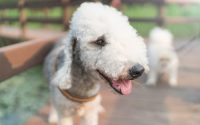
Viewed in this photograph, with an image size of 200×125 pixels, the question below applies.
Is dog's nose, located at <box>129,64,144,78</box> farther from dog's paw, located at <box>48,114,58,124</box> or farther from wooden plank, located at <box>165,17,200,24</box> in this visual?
wooden plank, located at <box>165,17,200,24</box>

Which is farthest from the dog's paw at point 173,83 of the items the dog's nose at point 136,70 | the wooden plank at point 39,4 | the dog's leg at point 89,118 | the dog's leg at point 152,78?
the dog's nose at point 136,70

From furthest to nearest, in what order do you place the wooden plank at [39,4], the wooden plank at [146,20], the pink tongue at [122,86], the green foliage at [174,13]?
the green foliage at [174,13], the wooden plank at [146,20], the wooden plank at [39,4], the pink tongue at [122,86]

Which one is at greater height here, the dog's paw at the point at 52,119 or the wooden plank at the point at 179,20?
the dog's paw at the point at 52,119

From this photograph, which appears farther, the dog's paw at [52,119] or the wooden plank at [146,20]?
the wooden plank at [146,20]

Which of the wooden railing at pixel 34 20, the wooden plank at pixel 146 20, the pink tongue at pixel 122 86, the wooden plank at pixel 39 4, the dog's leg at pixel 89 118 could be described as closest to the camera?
the pink tongue at pixel 122 86

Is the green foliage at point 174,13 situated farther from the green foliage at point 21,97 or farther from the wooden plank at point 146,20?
the green foliage at point 21,97

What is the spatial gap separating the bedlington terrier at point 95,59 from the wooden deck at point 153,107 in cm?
46

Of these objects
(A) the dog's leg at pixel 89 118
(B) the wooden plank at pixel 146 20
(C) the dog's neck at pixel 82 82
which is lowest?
(B) the wooden plank at pixel 146 20

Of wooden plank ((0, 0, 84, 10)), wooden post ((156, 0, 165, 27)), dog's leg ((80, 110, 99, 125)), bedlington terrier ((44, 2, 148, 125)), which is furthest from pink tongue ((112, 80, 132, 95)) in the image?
wooden post ((156, 0, 165, 27))

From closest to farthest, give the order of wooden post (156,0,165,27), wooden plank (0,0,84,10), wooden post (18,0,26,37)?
1. wooden plank (0,0,84,10)
2. wooden post (18,0,26,37)
3. wooden post (156,0,165,27)

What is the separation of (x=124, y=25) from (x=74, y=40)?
0.40 m

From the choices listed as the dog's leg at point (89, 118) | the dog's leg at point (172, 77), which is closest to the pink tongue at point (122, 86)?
the dog's leg at point (89, 118)

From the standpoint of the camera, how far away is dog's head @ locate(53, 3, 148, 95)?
9.04 feet

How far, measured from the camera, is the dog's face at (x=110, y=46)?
2.76 m
